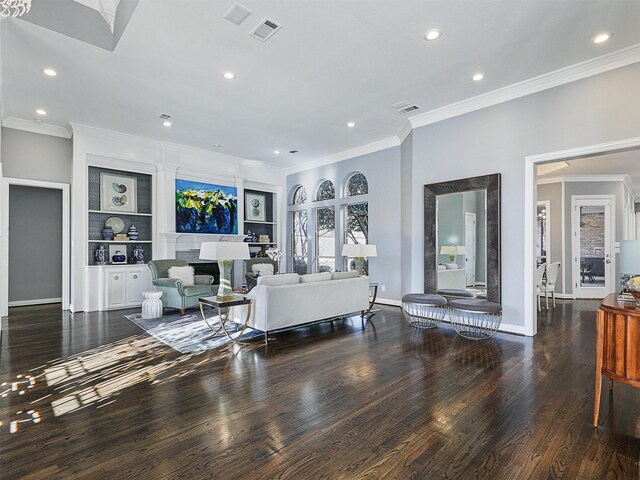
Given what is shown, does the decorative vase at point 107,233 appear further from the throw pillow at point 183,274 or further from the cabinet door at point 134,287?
the throw pillow at point 183,274

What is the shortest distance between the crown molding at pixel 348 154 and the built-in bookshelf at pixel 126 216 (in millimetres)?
3696

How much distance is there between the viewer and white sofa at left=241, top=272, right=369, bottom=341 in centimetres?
430

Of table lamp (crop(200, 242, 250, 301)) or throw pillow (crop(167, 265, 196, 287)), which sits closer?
table lamp (crop(200, 242, 250, 301))

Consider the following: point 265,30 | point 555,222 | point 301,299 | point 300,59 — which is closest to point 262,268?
point 301,299

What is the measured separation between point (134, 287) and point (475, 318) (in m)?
6.13

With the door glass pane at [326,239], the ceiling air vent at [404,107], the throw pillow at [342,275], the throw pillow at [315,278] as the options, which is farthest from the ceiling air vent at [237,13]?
the door glass pane at [326,239]

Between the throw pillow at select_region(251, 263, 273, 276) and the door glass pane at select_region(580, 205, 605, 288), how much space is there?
24.3ft

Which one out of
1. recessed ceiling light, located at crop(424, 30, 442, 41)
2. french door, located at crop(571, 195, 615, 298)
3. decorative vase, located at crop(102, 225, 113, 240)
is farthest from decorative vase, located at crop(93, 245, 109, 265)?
french door, located at crop(571, 195, 615, 298)

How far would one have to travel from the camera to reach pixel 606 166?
7.53 meters

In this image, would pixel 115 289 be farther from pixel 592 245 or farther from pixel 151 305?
pixel 592 245

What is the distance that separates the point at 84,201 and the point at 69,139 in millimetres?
1332

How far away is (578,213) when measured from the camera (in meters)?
8.30

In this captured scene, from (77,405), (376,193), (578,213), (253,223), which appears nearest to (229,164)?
(253,223)

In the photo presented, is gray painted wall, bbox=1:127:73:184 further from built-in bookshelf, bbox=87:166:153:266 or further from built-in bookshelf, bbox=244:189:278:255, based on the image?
built-in bookshelf, bbox=244:189:278:255
